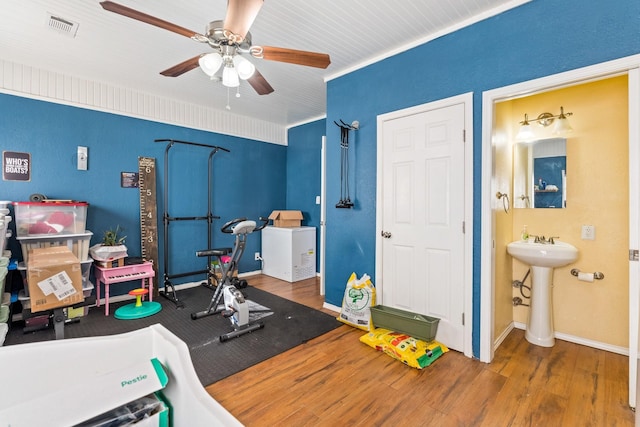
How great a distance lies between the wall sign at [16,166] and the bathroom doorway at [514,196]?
4.67 metres

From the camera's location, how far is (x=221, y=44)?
1.97 meters

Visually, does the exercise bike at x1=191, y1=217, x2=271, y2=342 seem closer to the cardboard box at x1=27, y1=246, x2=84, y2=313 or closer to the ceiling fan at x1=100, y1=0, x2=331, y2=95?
the cardboard box at x1=27, y1=246, x2=84, y2=313

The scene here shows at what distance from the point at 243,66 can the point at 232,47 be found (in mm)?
127

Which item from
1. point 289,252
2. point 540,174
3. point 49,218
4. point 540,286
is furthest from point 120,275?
point 540,174

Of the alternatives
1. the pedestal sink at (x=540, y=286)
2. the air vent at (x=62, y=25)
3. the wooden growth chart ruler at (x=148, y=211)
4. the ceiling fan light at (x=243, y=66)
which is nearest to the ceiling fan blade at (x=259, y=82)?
the ceiling fan light at (x=243, y=66)

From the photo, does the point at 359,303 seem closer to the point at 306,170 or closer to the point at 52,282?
the point at 52,282

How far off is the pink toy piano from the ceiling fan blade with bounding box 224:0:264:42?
3.03 meters

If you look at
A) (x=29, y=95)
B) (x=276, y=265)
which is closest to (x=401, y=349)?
(x=276, y=265)

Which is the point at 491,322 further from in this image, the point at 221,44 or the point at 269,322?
the point at 221,44

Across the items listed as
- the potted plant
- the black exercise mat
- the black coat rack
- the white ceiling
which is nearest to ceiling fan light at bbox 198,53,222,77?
the white ceiling

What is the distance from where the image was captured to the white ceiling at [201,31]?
232cm

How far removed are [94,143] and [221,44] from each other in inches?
111

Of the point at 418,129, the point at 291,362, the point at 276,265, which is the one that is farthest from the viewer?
the point at 276,265

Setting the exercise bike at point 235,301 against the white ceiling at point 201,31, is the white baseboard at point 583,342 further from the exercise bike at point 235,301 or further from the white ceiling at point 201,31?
the white ceiling at point 201,31
